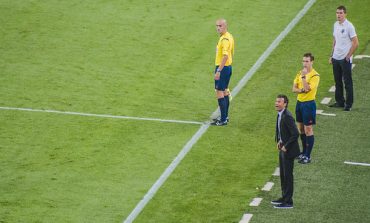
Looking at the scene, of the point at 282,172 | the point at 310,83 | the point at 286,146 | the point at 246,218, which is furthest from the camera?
the point at 310,83

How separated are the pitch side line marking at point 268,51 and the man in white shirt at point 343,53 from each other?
2667mm

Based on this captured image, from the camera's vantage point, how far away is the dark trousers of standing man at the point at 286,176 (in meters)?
18.7

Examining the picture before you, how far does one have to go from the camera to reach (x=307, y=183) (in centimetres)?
2002

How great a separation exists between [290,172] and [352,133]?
4250 mm

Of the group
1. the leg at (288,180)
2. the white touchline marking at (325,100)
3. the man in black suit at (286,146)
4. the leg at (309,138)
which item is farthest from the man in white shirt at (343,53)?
the leg at (288,180)

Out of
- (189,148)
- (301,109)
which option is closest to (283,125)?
(301,109)

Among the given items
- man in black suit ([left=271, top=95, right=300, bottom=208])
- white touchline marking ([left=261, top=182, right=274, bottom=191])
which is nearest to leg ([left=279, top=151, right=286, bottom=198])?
man in black suit ([left=271, top=95, right=300, bottom=208])

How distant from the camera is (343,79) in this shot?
2398cm

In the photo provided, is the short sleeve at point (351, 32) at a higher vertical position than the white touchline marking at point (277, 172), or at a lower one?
higher

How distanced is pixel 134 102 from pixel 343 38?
203 inches

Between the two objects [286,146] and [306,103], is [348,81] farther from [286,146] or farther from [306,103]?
[286,146]

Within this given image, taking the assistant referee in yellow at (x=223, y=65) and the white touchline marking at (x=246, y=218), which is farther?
the assistant referee in yellow at (x=223, y=65)

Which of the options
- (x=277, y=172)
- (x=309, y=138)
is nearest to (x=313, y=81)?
(x=309, y=138)

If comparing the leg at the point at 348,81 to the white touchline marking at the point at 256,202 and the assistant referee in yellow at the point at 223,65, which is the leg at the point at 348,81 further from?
the white touchline marking at the point at 256,202
